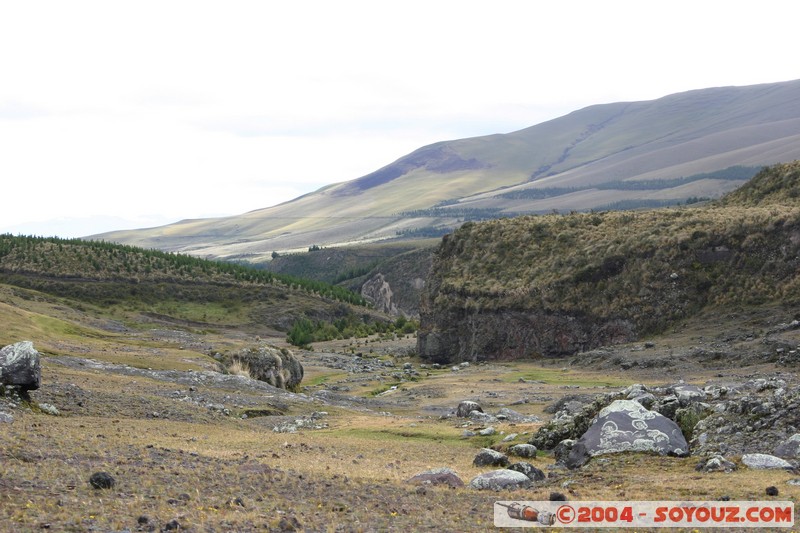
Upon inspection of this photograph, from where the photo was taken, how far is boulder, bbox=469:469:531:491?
1670 cm

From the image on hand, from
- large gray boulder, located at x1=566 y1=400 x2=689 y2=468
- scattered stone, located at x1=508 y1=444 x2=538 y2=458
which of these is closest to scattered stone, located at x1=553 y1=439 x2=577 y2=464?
scattered stone, located at x1=508 y1=444 x2=538 y2=458

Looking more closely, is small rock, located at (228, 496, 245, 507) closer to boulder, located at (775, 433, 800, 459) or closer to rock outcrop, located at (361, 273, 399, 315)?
Result: boulder, located at (775, 433, 800, 459)

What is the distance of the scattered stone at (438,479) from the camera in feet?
55.5

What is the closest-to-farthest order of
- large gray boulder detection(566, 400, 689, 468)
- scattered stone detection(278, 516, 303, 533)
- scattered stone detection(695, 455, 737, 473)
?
scattered stone detection(278, 516, 303, 533)
scattered stone detection(695, 455, 737, 473)
large gray boulder detection(566, 400, 689, 468)

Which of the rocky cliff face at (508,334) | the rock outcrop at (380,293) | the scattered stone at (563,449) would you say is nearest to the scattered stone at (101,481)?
the scattered stone at (563,449)

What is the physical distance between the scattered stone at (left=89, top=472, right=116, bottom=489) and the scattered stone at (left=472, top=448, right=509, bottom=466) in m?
10.2

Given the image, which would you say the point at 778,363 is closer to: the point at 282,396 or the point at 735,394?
the point at 735,394

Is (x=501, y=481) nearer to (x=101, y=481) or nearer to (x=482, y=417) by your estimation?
(x=101, y=481)

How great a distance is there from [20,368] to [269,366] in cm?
2116

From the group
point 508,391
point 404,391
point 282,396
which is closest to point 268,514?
point 282,396

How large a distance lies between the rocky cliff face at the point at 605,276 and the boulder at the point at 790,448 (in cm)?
3804

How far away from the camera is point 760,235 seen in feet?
189

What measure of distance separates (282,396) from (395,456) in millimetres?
17507

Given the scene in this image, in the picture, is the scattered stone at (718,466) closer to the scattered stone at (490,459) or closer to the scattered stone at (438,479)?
the scattered stone at (490,459)
